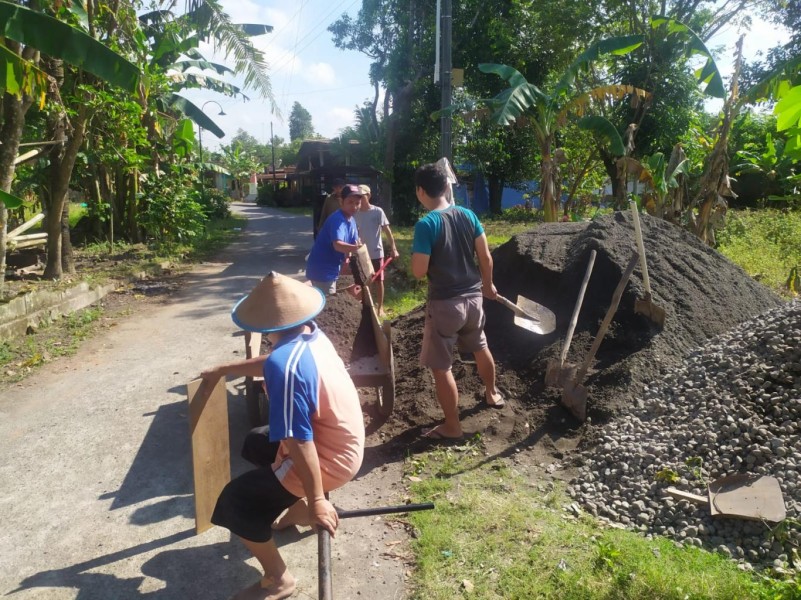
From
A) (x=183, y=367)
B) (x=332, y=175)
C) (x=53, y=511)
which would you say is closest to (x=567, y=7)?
(x=332, y=175)

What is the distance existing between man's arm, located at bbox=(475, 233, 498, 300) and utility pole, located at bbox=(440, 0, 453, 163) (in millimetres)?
5402

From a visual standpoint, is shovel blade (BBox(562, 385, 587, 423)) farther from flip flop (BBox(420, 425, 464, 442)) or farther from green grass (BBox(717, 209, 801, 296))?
green grass (BBox(717, 209, 801, 296))

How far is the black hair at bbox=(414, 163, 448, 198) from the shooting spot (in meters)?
4.34

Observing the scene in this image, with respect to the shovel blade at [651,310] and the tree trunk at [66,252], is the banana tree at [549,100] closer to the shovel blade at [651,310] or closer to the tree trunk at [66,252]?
the shovel blade at [651,310]

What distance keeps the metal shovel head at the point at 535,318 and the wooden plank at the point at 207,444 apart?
9.02 ft

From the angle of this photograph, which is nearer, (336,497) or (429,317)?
(336,497)

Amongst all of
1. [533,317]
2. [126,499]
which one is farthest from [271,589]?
[533,317]

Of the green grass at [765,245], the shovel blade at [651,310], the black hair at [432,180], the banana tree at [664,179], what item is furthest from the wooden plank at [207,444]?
the banana tree at [664,179]

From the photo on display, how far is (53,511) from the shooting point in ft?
12.4

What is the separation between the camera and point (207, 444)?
319cm

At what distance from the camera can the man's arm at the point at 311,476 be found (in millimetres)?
2381

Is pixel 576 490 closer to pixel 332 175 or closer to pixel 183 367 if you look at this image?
pixel 183 367

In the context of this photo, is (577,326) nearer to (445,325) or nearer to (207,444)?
(445,325)

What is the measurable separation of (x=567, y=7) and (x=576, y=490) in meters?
17.0
